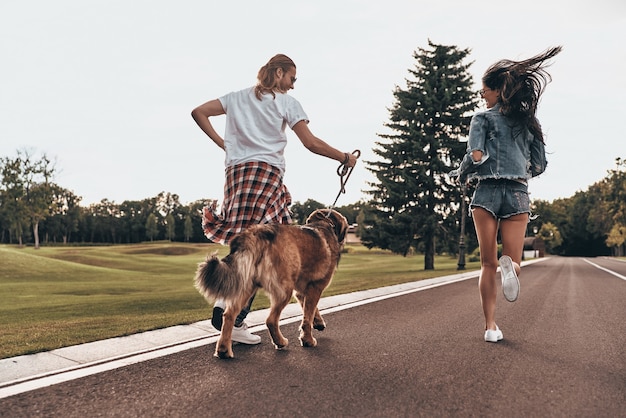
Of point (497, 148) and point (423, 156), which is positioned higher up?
point (423, 156)

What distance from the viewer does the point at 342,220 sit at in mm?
4312

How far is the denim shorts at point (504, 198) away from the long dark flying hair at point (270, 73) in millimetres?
2036

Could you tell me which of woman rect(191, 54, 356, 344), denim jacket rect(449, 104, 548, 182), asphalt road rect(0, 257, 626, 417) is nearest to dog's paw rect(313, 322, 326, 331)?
asphalt road rect(0, 257, 626, 417)

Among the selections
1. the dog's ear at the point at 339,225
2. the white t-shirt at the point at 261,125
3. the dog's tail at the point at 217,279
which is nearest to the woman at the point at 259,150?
the white t-shirt at the point at 261,125

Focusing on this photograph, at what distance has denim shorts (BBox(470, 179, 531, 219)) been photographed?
13.2 ft

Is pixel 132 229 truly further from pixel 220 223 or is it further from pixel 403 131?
pixel 220 223

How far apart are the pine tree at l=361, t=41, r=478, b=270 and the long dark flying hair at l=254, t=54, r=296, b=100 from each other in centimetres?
2229

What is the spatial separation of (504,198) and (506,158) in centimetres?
36

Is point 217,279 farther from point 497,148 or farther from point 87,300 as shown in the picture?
point 87,300

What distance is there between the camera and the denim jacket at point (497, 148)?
4.03 meters

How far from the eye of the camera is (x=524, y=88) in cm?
400

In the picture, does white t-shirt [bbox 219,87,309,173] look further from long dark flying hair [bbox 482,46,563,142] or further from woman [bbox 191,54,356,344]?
long dark flying hair [bbox 482,46,563,142]

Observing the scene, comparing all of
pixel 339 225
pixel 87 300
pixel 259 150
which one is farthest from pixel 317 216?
→ pixel 87 300

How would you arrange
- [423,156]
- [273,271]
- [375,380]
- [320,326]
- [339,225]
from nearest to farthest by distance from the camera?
1. [375,380]
2. [273,271]
3. [339,225]
4. [320,326]
5. [423,156]
